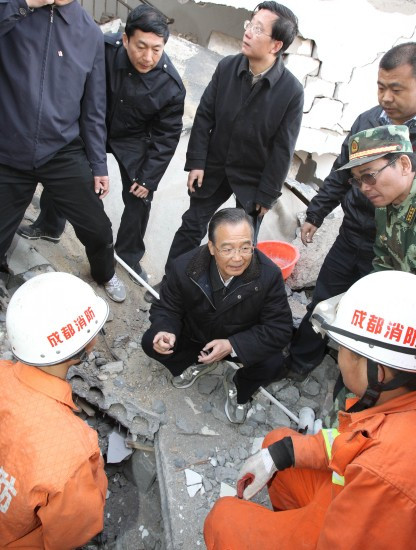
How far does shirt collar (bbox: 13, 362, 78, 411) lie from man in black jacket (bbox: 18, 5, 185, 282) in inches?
84.0

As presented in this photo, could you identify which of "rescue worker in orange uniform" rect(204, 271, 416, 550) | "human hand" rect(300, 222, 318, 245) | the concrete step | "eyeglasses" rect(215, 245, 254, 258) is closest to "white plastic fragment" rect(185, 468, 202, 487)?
the concrete step

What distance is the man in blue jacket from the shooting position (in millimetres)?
2836

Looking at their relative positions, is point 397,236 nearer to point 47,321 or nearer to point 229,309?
point 229,309

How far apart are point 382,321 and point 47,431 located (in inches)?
56.5

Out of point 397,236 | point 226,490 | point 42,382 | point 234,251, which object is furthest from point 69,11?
point 226,490

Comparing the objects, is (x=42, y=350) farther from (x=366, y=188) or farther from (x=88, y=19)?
(x=88, y=19)

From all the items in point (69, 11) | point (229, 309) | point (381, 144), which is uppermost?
point (69, 11)

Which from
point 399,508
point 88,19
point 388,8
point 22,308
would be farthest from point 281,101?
point 388,8

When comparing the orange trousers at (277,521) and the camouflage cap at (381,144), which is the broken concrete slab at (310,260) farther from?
the orange trousers at (277,521)

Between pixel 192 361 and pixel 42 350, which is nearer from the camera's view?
pixel 42 350

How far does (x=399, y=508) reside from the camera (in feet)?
5.36

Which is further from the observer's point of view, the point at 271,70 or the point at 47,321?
the point at 271,70

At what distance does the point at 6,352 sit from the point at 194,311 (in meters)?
1.25

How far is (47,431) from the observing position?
2000mm
